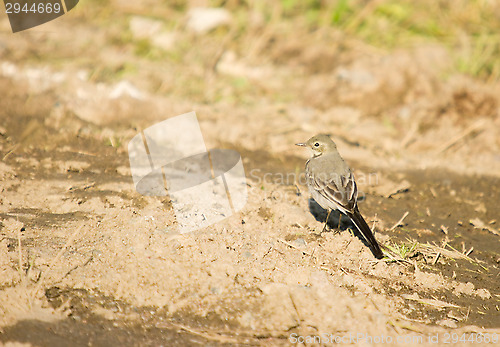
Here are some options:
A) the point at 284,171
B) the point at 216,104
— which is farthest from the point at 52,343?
the point at 216,104

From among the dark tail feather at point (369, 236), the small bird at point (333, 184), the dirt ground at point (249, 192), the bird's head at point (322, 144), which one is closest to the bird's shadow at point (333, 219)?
the dirt ground at point (249, 192)

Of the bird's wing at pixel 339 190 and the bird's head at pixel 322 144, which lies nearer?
the bird's wing at pixel 339 190

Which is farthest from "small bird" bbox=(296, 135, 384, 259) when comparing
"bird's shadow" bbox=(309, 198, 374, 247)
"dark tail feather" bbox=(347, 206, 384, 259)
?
"bird's shadow" bbox=(309, 198, 374, 247)

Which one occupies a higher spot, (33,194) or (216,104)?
(33,194)

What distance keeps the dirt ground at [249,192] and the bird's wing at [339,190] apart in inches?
18.1

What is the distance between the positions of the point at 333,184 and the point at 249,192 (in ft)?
3.83

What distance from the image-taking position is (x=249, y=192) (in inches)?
225

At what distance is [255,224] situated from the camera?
515 centimetres

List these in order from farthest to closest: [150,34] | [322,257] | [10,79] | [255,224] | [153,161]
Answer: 1. [150,34]
2. [10,79]
3. [153,161]
4. [255,224]
5. [322,257]

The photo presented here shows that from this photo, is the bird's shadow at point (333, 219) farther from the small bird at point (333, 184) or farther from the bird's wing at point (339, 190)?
the bird's wing at point (339, 190)

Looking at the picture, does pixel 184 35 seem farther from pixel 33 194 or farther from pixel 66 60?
pixel 33 194

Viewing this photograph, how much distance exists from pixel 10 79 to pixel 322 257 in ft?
19.6

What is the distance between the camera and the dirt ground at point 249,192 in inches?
158

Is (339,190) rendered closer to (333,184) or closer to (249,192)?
(333,184)
